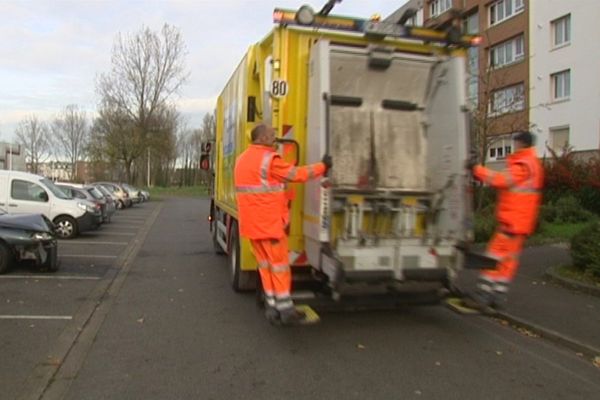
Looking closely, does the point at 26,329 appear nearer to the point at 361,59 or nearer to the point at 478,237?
the point at 361,59

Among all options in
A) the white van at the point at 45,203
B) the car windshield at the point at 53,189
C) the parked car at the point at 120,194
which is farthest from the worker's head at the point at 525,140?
the parked car at the point at 120,194

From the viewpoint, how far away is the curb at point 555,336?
5.97 m

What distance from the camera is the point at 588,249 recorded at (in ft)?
29.8

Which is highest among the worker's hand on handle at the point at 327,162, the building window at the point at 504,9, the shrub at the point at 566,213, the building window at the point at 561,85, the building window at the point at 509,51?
the building window at the point at 504,9

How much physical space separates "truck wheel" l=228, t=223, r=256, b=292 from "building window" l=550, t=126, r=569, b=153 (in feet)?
83.2

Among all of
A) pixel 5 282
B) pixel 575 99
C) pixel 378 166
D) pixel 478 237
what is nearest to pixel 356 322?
pixel 378 166

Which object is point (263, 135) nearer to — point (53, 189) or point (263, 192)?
point (263, 192)

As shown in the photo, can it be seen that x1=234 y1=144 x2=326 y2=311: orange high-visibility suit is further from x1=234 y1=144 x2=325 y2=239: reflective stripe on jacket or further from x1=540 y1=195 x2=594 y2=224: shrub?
x1=540 y1=195 x2=594 y2=224: shrub

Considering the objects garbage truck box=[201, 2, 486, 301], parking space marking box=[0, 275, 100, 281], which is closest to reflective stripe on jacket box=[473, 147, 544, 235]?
garbage truck box=[201, 2, 486, 301]

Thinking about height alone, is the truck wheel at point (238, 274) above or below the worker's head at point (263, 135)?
below

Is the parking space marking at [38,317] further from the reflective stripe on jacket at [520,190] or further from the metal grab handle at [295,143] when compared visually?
the reflective stripe on jacket at [520,190]

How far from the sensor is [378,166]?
6484mm

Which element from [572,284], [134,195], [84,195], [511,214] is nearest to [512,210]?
[511,214]

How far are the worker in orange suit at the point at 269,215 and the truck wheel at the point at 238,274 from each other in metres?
2.51
